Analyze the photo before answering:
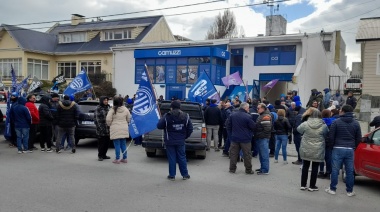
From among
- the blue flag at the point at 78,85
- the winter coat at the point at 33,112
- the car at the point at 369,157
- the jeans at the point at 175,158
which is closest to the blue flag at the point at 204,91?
the blue flag at the point at 78,85

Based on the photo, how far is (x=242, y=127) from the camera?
851cm

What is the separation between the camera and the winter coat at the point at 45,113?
1072cm

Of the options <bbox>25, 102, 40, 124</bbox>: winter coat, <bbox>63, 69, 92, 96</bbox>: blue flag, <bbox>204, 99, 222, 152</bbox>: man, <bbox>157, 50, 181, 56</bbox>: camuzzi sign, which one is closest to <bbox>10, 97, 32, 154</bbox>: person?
<bbox>25, 102, 40, 124</bbox>: winter coat

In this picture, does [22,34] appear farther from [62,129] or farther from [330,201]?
[330,201]

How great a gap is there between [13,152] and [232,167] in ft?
22.3

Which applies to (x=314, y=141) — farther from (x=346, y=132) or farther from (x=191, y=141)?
(x=191, y=141)

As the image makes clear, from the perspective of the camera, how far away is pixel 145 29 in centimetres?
3569

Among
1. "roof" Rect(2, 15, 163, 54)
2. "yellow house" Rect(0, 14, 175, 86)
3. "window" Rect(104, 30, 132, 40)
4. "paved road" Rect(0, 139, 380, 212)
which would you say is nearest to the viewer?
"paved road" Rect(0, 139, 380, 212)

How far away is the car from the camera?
22.9 ft

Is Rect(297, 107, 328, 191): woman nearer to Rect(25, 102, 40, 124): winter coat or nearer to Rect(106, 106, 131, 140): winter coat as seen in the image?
Rect(106, 106, 131, 140): winter coat

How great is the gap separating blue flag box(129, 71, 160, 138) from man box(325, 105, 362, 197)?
4202 mm

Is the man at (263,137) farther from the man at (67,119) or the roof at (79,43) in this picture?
the roof at (79,43)

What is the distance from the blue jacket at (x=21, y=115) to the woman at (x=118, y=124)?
2.80 m

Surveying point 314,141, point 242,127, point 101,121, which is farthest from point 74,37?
point 314,141
